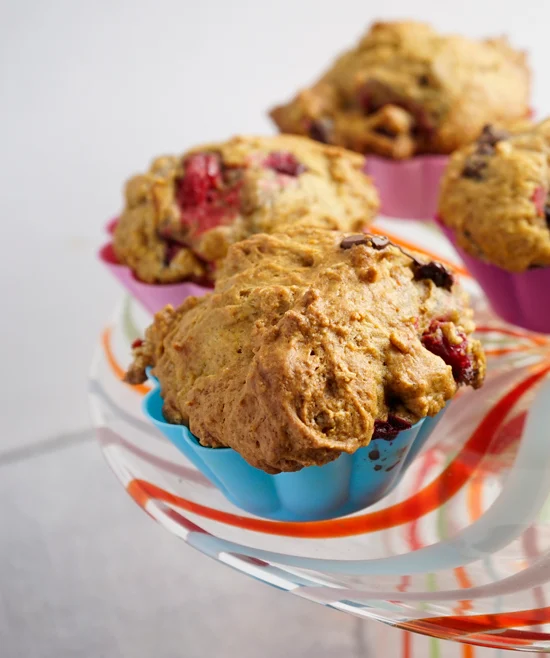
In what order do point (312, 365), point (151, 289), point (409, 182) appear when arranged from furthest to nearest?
point (409, 182)
point (151, 289)
point (312, 365)

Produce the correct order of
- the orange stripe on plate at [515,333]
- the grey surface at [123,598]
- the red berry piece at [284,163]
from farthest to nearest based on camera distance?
the orange stripe on plate at [515,333]
the red berry piece at [284,163]
the grey surface at [123,598]

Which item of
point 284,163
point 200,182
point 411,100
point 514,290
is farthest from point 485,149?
point 200,182

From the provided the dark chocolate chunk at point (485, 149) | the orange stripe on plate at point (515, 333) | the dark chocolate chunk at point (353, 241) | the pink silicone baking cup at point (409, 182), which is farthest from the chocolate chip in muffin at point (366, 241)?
the pink silicone baking cup at point (409, 182)

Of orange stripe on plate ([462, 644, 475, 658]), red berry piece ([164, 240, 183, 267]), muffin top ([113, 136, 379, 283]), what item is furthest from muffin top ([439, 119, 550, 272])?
orange stripe on plate ([462, 644, 475, 658])

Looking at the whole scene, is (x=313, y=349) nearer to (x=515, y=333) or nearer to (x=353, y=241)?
(x=353, y=241)

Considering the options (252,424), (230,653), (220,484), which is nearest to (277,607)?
(230,653)

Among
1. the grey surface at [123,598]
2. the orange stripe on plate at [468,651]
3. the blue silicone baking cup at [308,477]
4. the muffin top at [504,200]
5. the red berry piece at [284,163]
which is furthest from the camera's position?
the red berry piece at [284,163]

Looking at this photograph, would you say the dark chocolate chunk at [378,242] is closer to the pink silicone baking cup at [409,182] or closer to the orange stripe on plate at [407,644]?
the orange stripe on plate at [407,644]
